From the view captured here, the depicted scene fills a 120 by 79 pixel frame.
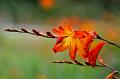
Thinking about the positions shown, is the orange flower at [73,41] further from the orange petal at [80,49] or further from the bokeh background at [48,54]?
the bokeh background at [48,54]

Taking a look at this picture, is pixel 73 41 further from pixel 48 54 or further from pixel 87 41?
pixel 48 54

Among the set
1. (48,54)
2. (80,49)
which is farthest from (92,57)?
(48,54)

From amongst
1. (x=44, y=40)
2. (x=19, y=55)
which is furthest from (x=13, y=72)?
(x=44, y=40)

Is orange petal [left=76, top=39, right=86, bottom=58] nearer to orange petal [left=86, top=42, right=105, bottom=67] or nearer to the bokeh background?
orange petal [left=86, top=42, right=105, bottom=67]

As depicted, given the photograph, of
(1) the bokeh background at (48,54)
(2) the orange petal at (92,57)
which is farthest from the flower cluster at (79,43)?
(1) the bokeh background at (48,54)

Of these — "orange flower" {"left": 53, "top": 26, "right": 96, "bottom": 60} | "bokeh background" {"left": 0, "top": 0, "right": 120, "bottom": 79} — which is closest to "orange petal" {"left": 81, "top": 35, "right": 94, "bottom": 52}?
"orange flower" {"left": 53, "top": 26, "right": 96, "bottom": 60}

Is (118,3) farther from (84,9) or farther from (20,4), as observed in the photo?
(20,4)

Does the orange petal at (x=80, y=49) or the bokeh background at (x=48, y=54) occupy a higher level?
the bokeh background at (x=48, y=54)
